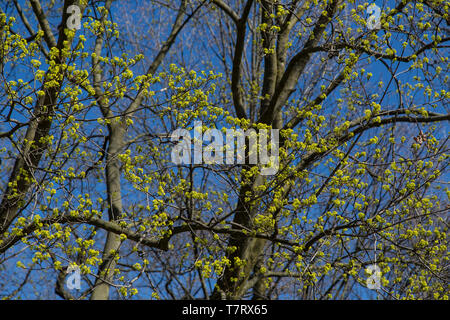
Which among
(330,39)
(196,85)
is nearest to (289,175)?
(196,85)

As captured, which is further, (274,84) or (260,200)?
(274,84)

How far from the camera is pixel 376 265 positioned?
6.03 meters

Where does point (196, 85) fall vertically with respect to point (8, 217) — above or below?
above

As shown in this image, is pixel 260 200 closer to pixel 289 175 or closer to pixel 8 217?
pixel 289 175

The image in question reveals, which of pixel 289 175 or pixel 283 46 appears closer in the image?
pixel 289 175

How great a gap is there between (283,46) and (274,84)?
2.56ft

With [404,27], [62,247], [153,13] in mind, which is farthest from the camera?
[153,13]

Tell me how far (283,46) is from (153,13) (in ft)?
12.1

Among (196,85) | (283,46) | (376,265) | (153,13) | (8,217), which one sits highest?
(153,13)

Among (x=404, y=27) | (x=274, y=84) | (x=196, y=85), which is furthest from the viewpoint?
(x=274, y=84)

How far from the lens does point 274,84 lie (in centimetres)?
805
